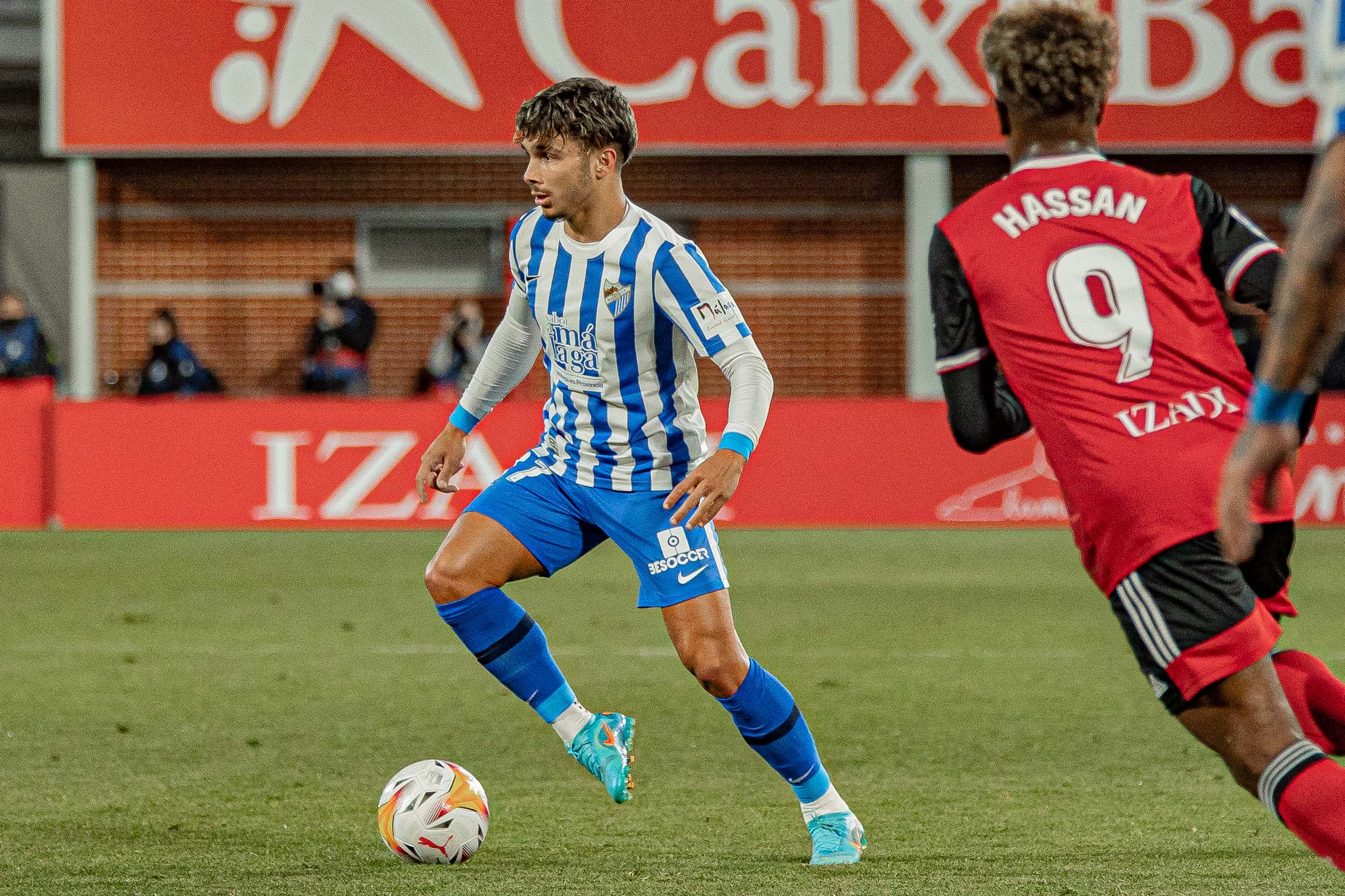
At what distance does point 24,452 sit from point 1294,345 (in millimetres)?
12729

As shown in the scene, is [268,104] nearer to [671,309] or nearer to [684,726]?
[684,726]

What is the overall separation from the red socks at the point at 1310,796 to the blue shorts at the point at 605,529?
1.67 meters

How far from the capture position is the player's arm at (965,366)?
9.78ft

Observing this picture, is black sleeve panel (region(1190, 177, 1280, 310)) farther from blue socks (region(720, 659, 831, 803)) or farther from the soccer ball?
the soccer ball

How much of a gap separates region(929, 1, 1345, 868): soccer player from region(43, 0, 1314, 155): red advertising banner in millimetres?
14484

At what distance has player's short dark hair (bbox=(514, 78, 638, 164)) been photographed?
430cm

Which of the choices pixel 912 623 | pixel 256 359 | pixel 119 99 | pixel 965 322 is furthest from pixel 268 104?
pixel 965 322

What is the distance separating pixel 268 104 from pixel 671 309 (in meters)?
14.1

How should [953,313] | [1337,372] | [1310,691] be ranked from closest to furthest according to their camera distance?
[953,313], [1310,691], [1337,372]

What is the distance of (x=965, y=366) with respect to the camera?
3.00 metres

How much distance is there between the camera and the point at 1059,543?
512 inches

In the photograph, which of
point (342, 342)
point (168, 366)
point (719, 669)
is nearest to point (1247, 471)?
point (719, 669)

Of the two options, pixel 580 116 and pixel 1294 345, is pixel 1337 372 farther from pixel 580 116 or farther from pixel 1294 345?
pixel 1294 345

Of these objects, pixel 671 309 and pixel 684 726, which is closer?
pixel 671 309
